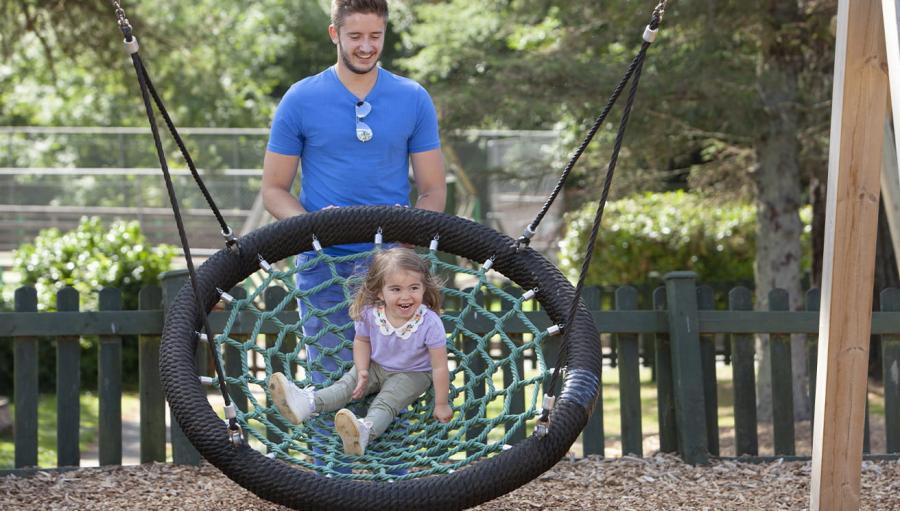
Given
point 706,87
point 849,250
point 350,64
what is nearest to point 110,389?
point 350,64

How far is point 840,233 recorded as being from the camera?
3.47 m

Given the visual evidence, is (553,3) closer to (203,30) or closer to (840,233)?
(840,233)

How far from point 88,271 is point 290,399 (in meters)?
5.85

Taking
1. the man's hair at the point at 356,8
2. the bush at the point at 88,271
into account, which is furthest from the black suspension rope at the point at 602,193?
the bush at the point at 88,271

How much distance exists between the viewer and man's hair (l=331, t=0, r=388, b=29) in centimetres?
329

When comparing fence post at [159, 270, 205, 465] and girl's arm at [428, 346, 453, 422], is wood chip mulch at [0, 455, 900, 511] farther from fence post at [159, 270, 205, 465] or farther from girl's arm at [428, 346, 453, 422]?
girl's arm at [428, 346, 453, 422]

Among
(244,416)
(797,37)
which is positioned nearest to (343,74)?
(244,416)

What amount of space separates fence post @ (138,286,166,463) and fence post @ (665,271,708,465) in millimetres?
1992

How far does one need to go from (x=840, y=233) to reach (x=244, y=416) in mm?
1779

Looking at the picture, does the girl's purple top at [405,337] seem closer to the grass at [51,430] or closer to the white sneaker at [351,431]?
the white sneaker at [351,431]

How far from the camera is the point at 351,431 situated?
10.3ft

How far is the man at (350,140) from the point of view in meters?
3.34

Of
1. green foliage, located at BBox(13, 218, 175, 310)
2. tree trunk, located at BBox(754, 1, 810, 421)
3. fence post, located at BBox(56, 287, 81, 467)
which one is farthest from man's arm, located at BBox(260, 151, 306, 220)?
green foliage, located at BBox(13, 218, 175, 310)

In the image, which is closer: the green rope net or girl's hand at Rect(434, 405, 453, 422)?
the green rope net
